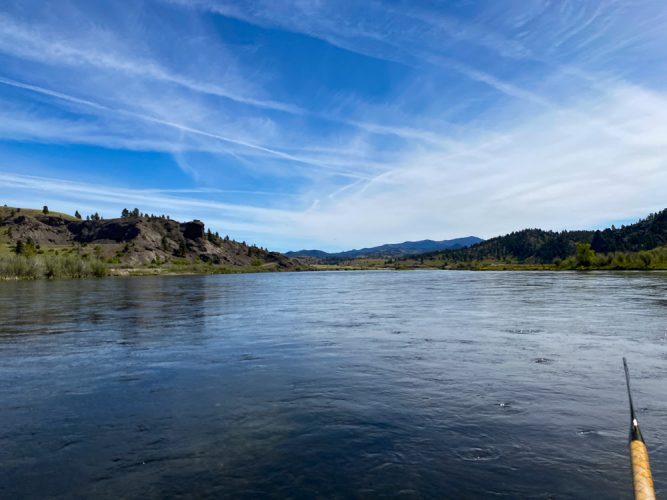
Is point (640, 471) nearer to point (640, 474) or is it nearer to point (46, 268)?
point (640, 474)

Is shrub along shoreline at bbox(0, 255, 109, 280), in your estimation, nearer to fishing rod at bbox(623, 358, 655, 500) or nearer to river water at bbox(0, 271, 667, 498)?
river water at bbox(0, 271, 667, 498)

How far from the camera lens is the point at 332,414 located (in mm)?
13117

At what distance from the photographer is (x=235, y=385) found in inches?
643

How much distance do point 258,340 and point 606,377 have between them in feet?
60.3

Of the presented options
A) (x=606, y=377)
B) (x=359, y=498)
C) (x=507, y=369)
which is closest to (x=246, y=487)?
(x=359, y=498)

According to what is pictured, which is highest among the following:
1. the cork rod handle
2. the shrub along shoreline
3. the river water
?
the shrub along shoreline

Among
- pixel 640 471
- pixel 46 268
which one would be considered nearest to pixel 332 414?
pixel 640 471

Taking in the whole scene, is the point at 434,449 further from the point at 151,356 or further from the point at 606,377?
the point at 151,356

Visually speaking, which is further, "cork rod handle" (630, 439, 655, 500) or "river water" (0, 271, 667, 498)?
"river water" (0, 271, 667, 498)

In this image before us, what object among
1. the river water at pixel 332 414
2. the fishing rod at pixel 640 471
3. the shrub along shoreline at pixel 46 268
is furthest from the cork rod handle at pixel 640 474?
the shrub along shoreline at pixel 46 268

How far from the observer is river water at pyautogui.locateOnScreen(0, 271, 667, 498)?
8.96 metres

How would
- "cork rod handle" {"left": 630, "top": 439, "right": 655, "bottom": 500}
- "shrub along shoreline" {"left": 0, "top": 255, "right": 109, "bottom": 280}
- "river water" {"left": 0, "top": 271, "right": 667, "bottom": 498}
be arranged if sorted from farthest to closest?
"shrub along shoreline" {"left": 0, "top": 255, "right": 109, "bottom": 280}, "river water" {"left": 0, "top": 271, "right": 667, "bottom": 498}, "cork rod handle" {"left": 630, "top": 439, "right": 655, "bottom": 500}

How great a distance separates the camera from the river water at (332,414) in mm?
8961

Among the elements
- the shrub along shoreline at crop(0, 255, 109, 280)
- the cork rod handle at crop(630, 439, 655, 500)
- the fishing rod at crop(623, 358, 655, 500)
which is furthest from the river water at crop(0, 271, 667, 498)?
the shrub along shoreline at crop(0, 255, 109, 280)
